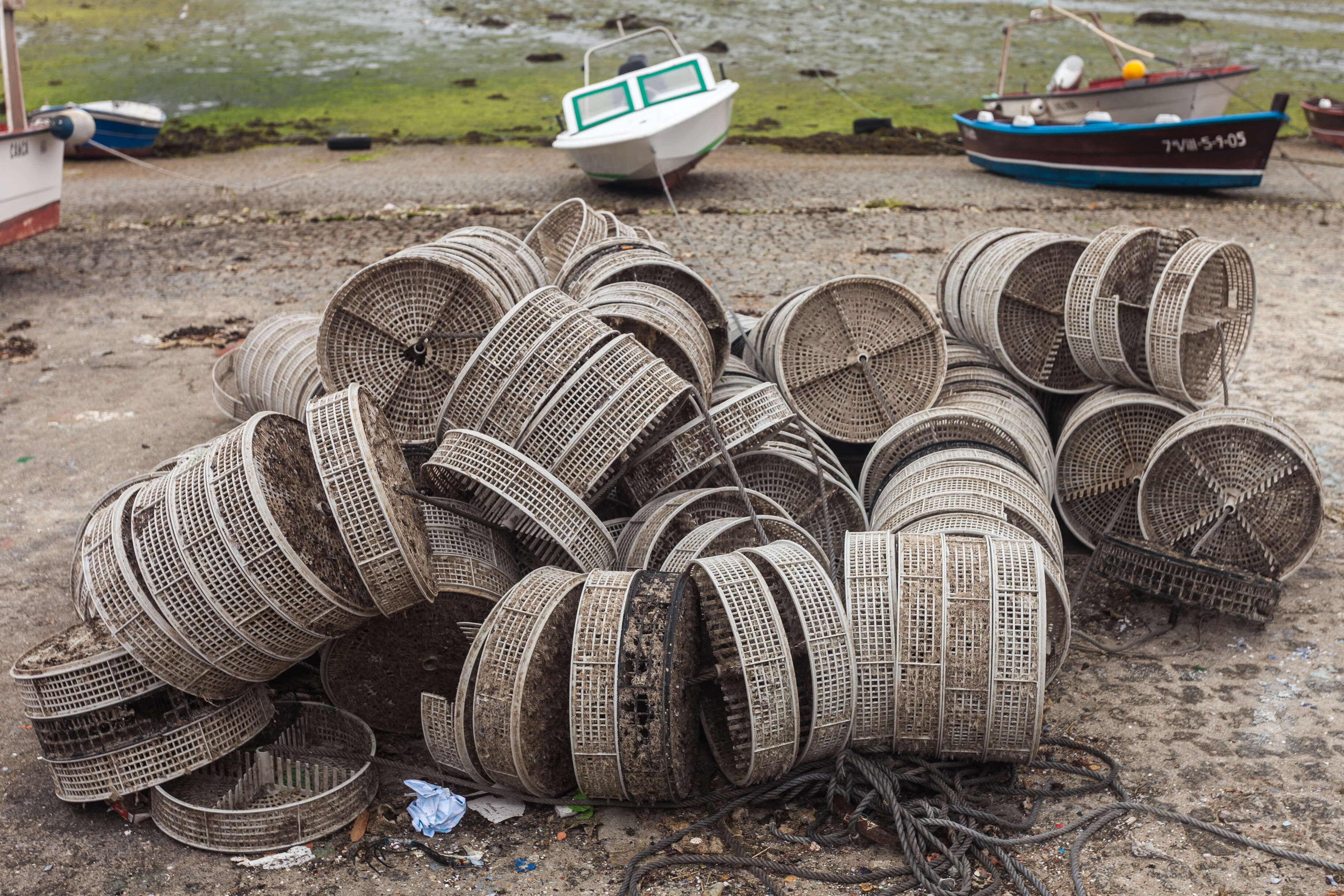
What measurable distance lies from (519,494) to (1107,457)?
10.7ft

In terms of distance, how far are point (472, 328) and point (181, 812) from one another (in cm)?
238

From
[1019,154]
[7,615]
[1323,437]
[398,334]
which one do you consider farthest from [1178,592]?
[1019,154]

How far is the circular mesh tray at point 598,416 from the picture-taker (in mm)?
3965

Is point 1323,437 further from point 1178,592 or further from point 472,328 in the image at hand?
point 472,328

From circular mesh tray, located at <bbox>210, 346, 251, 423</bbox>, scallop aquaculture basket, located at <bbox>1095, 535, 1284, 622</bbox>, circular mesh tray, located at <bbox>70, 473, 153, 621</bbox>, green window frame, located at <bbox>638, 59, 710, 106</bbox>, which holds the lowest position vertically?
circular mesh tray, located at <bbox>210, 346, 251, 423</bbox>

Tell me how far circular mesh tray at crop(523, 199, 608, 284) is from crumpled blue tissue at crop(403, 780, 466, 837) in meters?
3.88

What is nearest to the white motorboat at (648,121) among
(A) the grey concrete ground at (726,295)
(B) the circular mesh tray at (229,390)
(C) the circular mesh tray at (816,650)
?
(A) the grey concrete ground at (726,295)

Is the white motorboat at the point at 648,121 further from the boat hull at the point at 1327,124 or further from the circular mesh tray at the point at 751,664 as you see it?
the boat hull at the point at 1327,124

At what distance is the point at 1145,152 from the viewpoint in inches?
574

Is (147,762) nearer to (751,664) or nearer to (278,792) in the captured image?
(278,792)

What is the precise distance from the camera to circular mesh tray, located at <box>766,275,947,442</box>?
5477 mm

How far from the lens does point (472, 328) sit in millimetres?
4773

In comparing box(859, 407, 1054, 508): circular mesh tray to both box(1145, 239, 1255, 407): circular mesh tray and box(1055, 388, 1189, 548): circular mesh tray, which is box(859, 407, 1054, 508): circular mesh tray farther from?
box(1145, 239, 1255, 407): circular mesh tray

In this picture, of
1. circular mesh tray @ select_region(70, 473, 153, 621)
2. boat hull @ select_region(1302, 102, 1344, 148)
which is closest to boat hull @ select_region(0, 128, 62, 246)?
circular mesh tray @ select_region(70, 473, 153, 621)
